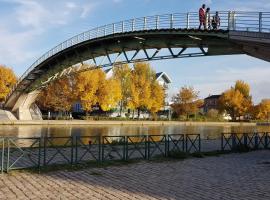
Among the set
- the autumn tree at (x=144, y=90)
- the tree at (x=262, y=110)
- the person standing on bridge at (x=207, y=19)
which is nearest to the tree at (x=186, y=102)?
the autumn tree at (x=144, y=90)

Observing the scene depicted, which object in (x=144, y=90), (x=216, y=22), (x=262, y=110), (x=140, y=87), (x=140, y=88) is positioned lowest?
(x=262, y=110)

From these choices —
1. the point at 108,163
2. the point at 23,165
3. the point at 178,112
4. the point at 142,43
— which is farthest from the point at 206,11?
the point at 178,112

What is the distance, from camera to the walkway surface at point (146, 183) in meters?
10.4

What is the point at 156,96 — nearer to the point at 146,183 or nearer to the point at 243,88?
the point at 243,88

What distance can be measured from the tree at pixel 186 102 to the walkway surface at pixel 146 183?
74.7 m

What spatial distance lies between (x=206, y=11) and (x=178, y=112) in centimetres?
6541

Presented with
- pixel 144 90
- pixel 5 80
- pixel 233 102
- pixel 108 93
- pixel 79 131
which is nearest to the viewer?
pixel 79 131

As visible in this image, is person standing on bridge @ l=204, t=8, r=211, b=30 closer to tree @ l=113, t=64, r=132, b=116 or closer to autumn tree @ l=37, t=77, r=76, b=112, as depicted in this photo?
autumn tree @ l=37, t=77, r=76, b=112

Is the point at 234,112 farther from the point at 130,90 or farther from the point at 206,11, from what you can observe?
the point at 206,11

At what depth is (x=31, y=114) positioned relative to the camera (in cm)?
6631

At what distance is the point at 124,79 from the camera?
7906 centimetres

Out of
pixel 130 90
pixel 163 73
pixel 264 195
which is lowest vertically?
pixel 264 195

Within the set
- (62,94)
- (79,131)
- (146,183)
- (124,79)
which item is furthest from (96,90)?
(146,183)

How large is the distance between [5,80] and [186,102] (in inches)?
1643
